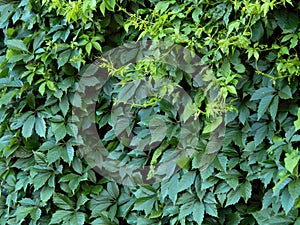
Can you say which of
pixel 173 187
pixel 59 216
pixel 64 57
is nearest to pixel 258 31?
pixel 173 187

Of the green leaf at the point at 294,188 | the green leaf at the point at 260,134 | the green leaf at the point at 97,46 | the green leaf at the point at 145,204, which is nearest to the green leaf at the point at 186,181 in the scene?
the green leaf at the point at 145,204

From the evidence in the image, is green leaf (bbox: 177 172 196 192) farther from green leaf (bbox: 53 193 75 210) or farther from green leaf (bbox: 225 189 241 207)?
green leaf (bbox: 53 193 75 210)

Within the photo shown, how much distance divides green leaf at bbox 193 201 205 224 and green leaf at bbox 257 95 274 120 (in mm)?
454

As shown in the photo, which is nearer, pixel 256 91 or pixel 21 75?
pixel 256 91

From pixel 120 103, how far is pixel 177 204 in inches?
21.7

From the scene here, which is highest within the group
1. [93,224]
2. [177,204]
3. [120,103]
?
[120,103]

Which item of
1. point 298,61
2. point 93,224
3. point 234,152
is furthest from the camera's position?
point 93,224

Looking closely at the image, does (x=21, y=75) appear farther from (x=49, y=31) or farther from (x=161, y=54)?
(x=161, y=54)

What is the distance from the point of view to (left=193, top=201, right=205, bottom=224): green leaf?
1777 mm

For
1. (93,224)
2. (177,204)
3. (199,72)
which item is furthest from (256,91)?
(93,224)

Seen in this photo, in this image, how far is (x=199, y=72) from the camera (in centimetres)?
185

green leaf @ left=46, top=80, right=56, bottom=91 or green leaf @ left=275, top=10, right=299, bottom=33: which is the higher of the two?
green leaf @ left=275, top=10, right=299, bottom=33

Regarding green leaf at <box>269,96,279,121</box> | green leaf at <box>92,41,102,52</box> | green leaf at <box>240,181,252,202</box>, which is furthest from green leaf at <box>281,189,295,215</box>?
green leaf at <box>92,41,102,52</box>

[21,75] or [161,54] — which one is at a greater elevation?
[161,54]
